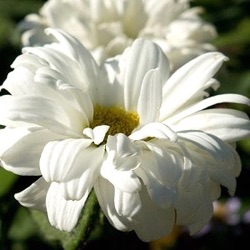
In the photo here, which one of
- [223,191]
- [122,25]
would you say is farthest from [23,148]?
[223,191]

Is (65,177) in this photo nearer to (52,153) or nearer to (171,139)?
(52,153)

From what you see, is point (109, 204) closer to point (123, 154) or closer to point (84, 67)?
point (123, 154)

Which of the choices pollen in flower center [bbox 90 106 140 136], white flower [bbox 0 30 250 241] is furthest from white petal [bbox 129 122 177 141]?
pollen in flower center [bbox 90 106 140 136]

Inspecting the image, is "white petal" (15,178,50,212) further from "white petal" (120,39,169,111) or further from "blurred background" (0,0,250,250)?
"blurred background" (0,0,250,250)

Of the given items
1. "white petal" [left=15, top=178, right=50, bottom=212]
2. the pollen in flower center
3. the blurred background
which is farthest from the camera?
the blurred background

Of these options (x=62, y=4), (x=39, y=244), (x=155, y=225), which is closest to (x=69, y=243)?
(x=155, y=225)
